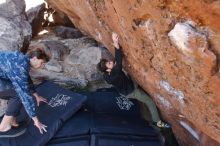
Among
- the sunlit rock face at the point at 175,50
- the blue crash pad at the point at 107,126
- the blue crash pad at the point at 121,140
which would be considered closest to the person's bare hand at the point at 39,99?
the blue crash pad at the point at 107,126

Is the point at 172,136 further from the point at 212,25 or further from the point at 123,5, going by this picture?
the point at 212,25

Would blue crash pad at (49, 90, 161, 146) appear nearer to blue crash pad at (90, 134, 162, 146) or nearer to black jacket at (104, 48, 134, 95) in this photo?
blue crash pad at (90, 134, 162, 146)

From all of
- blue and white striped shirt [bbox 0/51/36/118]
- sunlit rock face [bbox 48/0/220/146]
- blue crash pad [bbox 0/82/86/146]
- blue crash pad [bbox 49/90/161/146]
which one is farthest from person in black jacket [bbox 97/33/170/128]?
blue and white striped shirt [bbox 0/51/36/118]

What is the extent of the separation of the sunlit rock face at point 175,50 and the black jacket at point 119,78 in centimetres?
11

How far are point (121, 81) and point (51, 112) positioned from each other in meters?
1.24

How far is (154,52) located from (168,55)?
11.9 inches

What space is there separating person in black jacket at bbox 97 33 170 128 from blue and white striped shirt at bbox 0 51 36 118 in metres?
1.08

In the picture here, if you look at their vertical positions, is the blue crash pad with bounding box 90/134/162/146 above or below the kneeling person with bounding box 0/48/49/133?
below

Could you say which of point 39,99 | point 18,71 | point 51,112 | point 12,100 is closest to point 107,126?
point 51,112

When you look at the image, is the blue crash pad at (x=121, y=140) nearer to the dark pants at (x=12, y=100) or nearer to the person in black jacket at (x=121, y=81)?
the person in black jacket at (x=121, y=81)

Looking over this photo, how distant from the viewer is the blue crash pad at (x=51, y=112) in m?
5.92

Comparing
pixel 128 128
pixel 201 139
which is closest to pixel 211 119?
pixel 201 139

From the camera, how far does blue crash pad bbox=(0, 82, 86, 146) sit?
5.92 metres

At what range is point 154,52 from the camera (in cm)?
461
